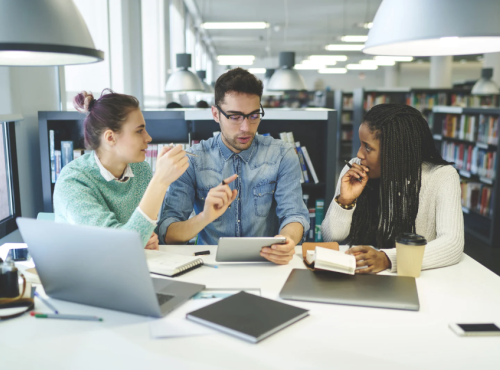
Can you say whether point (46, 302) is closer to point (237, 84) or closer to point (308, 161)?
point (237, 84)

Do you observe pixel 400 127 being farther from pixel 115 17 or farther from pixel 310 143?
pixel 115 17

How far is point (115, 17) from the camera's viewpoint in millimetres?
4691

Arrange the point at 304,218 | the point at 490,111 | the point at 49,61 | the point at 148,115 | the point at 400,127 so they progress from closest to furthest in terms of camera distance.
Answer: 1. the point at 49,61
2. the point at 400,127
3. the point at 304,218
4. the point at 148,115
5. the point at 490,111

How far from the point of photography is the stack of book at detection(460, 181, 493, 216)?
4852 millimetres

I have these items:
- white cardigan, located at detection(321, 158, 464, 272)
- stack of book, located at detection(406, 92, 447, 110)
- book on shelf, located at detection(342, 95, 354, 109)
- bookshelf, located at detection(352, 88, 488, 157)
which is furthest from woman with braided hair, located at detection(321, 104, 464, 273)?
book on shelf, located at detection(342, 95, 354, 109)

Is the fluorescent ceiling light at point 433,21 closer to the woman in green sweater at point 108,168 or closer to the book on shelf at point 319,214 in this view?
the woman in green sweater at point 108,168

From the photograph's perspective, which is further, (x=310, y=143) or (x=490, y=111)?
(x=490, y=111)

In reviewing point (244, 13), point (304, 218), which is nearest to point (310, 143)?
point (304, 218)

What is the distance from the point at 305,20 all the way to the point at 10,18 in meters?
9.72

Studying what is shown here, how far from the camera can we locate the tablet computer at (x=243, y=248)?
1.36 meters

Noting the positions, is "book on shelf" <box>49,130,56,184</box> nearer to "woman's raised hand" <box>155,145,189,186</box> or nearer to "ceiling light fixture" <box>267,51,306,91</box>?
"woman's raised hand" <box>155,145,189,186</box>

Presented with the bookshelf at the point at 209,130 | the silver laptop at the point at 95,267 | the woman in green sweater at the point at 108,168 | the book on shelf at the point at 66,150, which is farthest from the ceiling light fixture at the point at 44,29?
the book on shelf at the point at 66,150

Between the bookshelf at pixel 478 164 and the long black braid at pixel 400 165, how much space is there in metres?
3.16

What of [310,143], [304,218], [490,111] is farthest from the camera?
[490,111]
